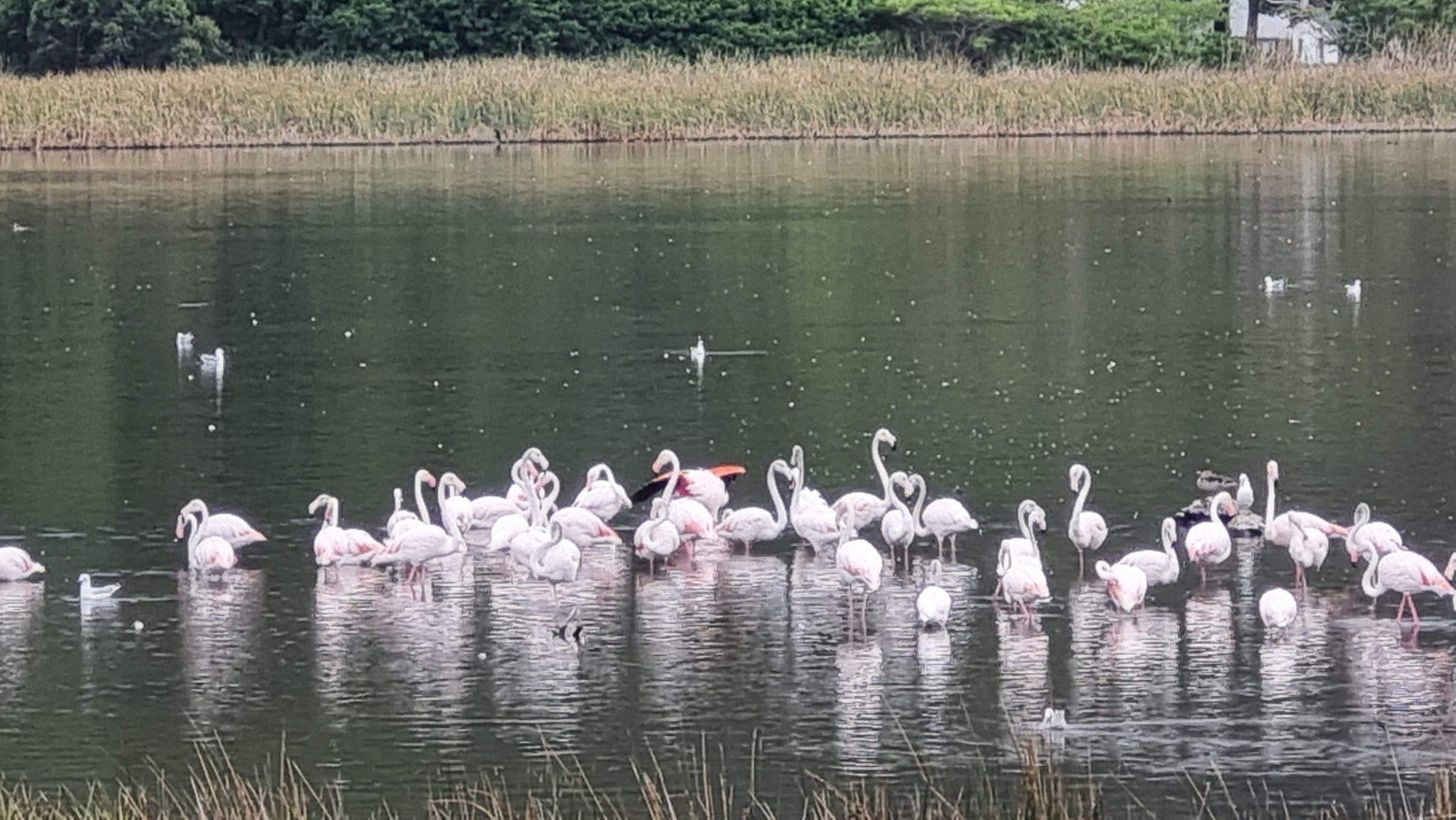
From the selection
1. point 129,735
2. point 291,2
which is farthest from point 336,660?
point 291,2

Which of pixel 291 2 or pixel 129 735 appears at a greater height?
pixel 291 2

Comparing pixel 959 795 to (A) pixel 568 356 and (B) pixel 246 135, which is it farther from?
(B) pixel 246 135

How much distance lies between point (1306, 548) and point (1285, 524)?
51 centimetres

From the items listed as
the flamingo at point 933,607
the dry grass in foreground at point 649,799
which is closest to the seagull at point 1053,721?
the dry grass in foreground at point 649,799

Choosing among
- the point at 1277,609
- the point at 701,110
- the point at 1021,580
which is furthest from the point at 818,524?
the point at 701,110

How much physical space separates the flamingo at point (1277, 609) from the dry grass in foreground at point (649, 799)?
78.3 inches

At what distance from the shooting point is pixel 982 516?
1421 centimetres

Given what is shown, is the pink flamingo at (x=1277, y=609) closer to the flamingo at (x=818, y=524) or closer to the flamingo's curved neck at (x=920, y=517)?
the flamingo's curved neck at (x=920, y=517)

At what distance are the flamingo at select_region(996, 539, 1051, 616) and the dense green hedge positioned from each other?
40.7 m

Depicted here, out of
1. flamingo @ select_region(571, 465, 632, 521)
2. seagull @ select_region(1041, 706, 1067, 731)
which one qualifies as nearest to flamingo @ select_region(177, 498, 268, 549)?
flamingo @ select_region(571, 465, 632, 521)

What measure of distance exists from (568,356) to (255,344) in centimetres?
283

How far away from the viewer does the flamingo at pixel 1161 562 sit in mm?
12383

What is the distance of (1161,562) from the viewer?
12.4 metres

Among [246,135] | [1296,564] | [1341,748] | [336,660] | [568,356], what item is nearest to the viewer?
[1341,748]
